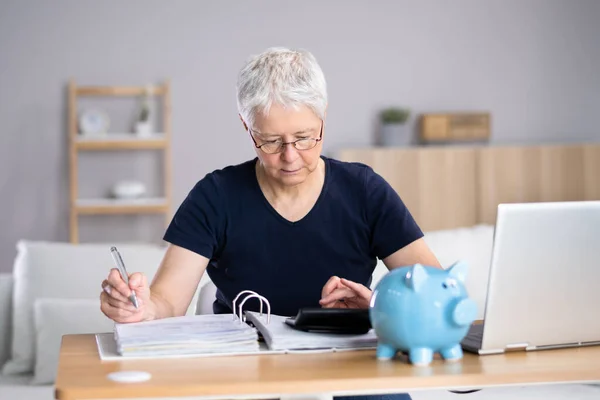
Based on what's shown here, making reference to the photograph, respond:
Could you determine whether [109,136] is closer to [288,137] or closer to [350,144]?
[350,144]

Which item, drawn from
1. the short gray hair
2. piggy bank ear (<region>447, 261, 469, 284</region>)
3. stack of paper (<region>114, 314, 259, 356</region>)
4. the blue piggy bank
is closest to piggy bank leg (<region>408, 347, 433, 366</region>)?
the blue piggy bank

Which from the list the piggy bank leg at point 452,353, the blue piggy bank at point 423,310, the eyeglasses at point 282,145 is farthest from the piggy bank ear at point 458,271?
the eyeglasses at point 282,145

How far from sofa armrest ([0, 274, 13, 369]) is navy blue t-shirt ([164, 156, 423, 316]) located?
119 centimetres

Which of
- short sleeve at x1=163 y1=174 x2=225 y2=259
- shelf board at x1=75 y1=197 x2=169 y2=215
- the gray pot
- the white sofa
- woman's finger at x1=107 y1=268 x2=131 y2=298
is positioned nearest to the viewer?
woman's finger at x1=107 y1=268 x2=131 y2=298

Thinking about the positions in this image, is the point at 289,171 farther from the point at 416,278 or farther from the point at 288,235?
the point at 416,278

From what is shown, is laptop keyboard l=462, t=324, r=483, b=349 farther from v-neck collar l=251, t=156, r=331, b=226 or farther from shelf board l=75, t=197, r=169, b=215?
shelf board l=75, t=197, r=169, b=215

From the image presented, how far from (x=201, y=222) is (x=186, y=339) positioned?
525mm

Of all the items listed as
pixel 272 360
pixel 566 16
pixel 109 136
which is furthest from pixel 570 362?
pixel 566 16

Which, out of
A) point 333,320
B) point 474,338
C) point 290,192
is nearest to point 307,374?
point 333,320

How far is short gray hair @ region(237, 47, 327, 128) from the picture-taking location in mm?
1758

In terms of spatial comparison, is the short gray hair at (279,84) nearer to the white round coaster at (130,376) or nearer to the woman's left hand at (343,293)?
the woman's left hand at (343,293)

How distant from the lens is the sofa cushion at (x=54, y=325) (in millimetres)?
2709

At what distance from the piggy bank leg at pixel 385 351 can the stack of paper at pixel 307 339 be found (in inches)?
4.3

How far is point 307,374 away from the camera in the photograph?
1.24 metres
